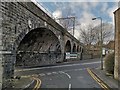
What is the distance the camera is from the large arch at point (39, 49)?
2799 cm

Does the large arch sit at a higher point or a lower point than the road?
higher

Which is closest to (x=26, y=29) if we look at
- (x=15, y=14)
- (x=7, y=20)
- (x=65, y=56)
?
(x=15, y=14)

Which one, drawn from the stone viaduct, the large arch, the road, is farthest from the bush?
the large arch

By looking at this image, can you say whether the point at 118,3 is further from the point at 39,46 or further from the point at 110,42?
the point at 110,42

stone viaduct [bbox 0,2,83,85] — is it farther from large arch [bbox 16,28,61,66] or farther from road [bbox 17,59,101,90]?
road [bbox 17,59,101,90]

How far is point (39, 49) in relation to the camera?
3388 cm

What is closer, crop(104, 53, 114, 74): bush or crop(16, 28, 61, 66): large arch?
crop(104, 53, 114, 74): bush

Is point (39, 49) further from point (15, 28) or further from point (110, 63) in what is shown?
point (15, 28)

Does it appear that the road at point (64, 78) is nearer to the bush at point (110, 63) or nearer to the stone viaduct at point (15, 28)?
the bush at point (110, 63)

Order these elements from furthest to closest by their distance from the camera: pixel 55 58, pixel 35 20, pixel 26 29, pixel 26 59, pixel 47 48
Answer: pixel 55 58, pixel 47 48, pixel 26 59, pixel 35 20, pixel 26 29

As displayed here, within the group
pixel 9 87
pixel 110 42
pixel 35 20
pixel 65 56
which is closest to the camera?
pixel 9 87

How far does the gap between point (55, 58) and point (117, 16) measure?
23155 mm

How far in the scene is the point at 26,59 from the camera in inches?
1265

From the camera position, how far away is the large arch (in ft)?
91.8
